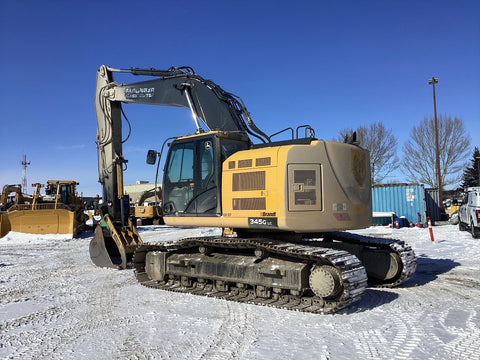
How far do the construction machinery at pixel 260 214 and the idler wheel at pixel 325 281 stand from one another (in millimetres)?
14

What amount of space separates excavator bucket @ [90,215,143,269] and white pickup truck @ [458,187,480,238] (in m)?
12.6

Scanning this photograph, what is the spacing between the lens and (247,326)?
4957mm

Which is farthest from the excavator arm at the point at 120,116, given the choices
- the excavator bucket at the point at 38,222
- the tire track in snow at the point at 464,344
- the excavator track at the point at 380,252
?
the excavator bucket at the point at 38,222

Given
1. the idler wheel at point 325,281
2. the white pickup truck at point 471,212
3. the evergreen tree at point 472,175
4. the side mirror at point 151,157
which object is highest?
the evergreen tree at point 472,175

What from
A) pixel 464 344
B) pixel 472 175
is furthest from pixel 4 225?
pixel 472 175

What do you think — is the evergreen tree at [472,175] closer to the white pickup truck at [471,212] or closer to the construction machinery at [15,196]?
the white pickup truck at [471,212]

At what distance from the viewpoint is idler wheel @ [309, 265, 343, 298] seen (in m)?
5.40

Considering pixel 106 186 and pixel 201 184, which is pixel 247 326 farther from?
pixel 106 186

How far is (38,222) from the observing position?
17.1 meters

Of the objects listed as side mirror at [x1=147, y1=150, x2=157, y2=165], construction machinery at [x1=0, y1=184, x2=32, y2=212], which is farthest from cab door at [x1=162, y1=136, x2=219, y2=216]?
construction machinery at [x1=0, y1=184, x2=32, y2=212]

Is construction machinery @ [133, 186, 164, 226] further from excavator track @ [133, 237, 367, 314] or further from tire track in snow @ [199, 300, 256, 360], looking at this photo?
tire track in snow @ [199, 300, 256, 360]

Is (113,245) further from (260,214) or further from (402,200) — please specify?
(402,200)

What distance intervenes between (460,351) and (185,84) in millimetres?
6687

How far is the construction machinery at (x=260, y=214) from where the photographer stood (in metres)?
5.80
